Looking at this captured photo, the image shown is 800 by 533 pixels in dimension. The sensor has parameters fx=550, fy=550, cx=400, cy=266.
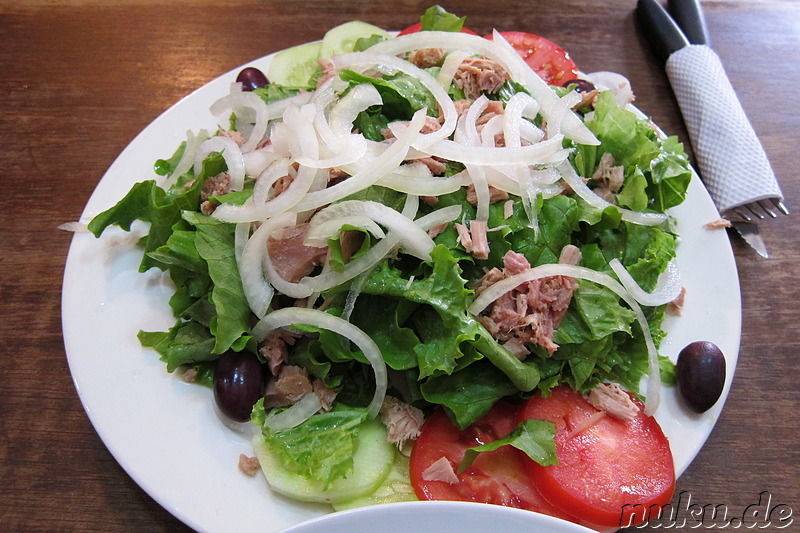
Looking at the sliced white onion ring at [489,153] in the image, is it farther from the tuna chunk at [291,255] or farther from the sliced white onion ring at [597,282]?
the tuna chunk at [291,255]

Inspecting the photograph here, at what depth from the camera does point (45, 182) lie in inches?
116

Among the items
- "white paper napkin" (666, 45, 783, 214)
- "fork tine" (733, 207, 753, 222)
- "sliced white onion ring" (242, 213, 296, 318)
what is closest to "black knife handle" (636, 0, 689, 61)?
"white paper napkin" (666, 45, 783, 214)

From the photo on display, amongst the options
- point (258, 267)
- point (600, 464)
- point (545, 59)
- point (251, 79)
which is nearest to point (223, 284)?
point (258, 267)

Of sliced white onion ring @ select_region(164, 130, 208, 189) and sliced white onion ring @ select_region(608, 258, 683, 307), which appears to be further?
sliced white onion ring @ select_region(164, 130, 208, 189)

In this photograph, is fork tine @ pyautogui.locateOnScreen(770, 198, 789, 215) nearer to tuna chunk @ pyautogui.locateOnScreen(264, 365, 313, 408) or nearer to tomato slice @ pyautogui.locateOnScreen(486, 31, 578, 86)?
tomato slice @ pyautogui.locateOnScreen(486, 31, 578, 86)

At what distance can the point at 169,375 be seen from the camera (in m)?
2.02

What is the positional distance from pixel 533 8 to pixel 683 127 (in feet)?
4.68

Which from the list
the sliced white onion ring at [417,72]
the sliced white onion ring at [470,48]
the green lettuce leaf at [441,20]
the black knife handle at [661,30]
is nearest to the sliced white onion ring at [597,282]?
the sliced white onion ring at [417,72]

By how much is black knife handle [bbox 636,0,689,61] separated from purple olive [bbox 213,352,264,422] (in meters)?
3.10

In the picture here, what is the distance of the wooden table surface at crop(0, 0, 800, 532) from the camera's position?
212 centimetres

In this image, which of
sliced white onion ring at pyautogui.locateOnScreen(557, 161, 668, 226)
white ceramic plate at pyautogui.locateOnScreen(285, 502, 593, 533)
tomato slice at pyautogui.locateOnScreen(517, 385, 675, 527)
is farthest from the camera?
sliced white onion ring at pyautogui.locateOnScreen(557, 161, 668, 226)

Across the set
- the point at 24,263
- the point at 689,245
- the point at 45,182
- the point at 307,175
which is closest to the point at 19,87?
the point at 45,182

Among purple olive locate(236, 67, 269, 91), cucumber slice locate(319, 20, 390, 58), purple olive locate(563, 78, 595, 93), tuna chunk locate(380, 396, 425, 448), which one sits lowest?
tuna chunk locate(380, 396, 425, 448)

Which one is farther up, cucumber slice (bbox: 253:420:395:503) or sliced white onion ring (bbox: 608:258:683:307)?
sliced white onion ring (bbox: 608:258:683:307)
